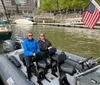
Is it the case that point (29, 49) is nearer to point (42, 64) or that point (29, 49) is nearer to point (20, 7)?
point (42, 64)

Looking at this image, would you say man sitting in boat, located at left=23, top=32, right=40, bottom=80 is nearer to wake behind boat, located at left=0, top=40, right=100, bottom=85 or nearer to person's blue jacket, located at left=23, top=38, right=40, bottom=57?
person's blue jacket, located at left=23, top=38, right=40, bottom=57

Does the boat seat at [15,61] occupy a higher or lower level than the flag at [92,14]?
lower

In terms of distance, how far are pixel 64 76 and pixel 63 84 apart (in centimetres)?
20

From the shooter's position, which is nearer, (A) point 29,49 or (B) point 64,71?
(B) point 64,71

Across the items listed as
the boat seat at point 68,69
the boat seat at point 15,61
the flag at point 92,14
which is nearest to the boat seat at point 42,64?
the boat seat at point 68,69

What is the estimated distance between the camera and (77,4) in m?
44.5

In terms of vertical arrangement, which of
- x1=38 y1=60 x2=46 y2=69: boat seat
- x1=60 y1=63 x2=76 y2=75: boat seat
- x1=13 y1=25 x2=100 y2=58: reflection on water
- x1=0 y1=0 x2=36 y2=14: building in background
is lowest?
x1=0 y1=0 x2=36 y2=14: building in background

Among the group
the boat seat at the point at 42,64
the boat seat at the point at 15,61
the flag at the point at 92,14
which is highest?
the flag at the point at 92,14

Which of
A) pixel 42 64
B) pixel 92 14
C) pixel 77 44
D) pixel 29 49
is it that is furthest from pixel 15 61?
pixel 77 44

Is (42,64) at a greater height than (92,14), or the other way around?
(92,14)

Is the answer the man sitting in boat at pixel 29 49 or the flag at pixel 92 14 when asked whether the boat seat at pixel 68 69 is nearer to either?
the man sitting in boat at pixel 29 49

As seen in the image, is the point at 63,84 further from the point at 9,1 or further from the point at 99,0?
the point at 9,1

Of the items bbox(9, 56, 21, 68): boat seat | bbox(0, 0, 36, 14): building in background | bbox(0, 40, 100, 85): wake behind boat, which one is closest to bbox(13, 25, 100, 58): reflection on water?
bbox(9, 56, 21, 68): boat seat

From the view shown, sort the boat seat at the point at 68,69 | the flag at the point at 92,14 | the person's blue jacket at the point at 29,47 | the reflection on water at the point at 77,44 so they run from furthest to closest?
the reflection on water at the point at 77,44 → the person's blue jacket at the point at 29,47 → the flag at the point at 92,14 → the boat seat at the point at 68,69
